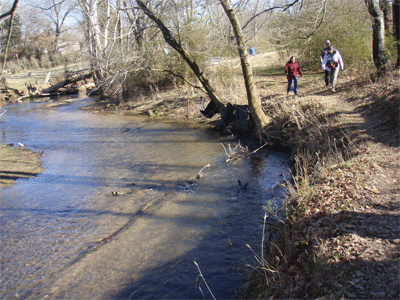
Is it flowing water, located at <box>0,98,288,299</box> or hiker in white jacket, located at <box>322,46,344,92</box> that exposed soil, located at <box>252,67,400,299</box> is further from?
hiker in white jacket, located at <box>322,46,344,92</box>

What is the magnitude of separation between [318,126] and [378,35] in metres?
5.56

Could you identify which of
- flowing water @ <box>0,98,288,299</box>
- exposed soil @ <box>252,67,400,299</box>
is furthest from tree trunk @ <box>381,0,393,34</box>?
flowing water @ <box>0,98,288,299</box>

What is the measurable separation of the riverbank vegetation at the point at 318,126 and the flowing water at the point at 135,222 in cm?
81

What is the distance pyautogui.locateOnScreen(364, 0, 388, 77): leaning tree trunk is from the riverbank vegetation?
0.04 m

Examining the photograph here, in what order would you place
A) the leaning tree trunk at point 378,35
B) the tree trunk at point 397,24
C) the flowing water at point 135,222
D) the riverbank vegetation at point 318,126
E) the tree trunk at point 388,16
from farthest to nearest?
the tree trunk at point 388,16 < the tree trunk at point 397,24 < the leaning tree trunk at point 378,35 < the flowing water at point 135,222 < the riverbank vegetation at point 318,126

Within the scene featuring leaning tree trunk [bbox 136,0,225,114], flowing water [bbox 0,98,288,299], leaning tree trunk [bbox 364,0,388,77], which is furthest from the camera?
leaning tree trunk [bbox 136,0,225,114]

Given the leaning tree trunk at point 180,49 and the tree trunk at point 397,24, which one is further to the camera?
the leaning tree trunk at point 180,49

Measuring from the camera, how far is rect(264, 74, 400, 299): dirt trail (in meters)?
3.93

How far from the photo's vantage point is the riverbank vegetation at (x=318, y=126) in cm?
445

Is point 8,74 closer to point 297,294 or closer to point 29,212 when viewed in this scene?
point 29,212

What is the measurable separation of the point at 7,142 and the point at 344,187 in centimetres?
1510

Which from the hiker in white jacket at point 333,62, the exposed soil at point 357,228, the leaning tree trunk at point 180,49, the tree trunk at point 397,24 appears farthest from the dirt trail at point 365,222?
the leaning tree trunk at point 180,49

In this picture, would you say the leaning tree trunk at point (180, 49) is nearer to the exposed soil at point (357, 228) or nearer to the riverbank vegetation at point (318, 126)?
the riverbank vegetation at point (318, 126)

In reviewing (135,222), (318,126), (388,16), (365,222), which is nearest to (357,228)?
(365,222)
